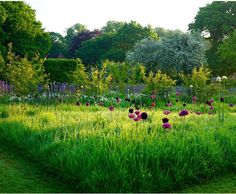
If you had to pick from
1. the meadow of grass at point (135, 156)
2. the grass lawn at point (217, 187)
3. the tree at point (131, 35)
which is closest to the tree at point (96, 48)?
the tree at point (131, 35)

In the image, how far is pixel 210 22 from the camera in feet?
133

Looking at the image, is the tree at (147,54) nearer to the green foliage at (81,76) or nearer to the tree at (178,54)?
the tree at (178,54)

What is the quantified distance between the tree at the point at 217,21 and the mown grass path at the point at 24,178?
3471 cm

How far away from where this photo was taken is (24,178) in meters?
5.47

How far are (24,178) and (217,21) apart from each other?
38479 mm

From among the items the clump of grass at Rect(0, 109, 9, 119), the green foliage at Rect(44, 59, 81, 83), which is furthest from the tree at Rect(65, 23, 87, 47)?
the clump of grass at Rect(0, 109, 9, 119)

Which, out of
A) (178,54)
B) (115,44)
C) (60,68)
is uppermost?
(115,44)

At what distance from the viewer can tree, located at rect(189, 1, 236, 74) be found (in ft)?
132

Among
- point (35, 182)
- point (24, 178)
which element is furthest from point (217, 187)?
point (24, 178)

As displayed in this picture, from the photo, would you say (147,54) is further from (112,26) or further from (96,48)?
(112,26)

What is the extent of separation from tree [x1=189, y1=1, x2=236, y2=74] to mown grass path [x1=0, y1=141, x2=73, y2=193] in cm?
3471

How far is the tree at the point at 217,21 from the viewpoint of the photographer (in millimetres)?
40219

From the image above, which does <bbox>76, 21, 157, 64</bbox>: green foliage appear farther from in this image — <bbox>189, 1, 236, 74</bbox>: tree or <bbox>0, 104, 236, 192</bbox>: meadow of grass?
<bbox>0, 104, 236, 192</bbox>: meadow of grass

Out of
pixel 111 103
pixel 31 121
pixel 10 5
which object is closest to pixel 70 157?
pixel 31 121
